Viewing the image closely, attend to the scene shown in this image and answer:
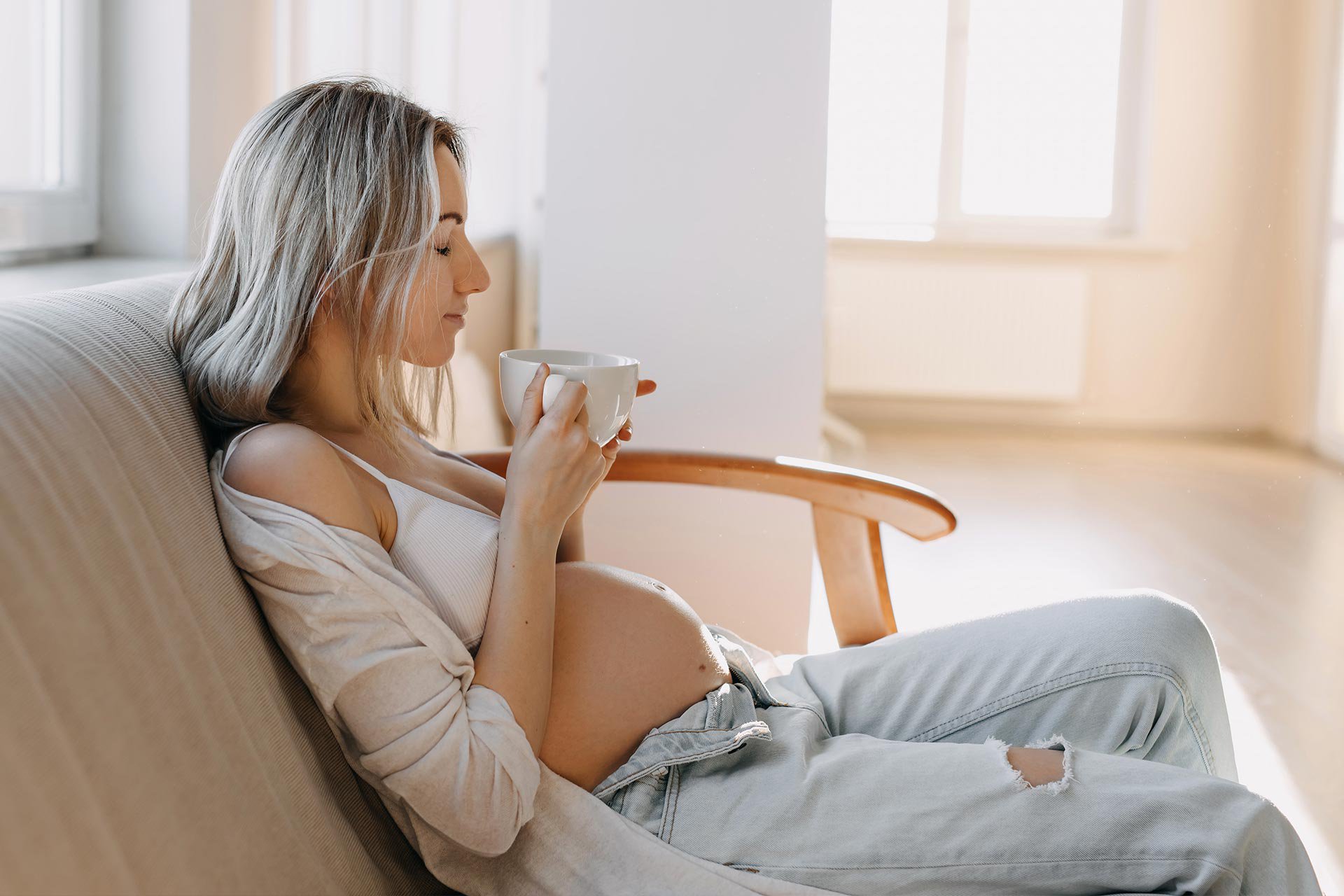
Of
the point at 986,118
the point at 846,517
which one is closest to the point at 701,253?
the point at 846,517

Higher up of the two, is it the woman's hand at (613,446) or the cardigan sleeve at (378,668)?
the woman's hand at (613,446)

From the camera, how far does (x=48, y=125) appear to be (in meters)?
1.52

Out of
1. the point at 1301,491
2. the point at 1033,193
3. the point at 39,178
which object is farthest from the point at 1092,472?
the point at 39,178

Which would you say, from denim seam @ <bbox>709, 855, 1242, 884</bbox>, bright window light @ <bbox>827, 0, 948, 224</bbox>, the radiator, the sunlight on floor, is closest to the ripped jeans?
denim seam @ <bbox>709, 855, 1242, 884</bbox>

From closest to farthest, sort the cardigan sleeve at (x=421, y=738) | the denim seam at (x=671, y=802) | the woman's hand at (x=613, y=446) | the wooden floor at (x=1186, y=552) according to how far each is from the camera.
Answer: the cardigan sleeve at (x=421, y=738) < the denim seam at (x=671, y=802) < the woman's hand at (x=613, y=446) < the wooden floor at (x=1186, y=552)

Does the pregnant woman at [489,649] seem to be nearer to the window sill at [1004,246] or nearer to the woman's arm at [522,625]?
the woman's arm at [522,625]

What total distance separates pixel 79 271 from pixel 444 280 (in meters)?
0.65

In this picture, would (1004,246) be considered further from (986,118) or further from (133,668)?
(133,668)

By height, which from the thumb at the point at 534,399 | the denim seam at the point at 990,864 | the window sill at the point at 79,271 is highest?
the window sill at the point at 79,271

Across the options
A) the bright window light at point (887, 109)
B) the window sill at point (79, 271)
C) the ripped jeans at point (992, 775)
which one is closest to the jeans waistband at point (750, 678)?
the ripped jeans at point (992, 775)

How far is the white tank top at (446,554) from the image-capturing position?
3.00 ft

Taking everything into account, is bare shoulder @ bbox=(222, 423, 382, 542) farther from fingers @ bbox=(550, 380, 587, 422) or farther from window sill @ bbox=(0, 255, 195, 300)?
window sill @ bbox=(0, 255, 195, 300)

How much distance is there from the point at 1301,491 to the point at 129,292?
13.5ft

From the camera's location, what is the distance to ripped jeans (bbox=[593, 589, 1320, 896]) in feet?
2.88
